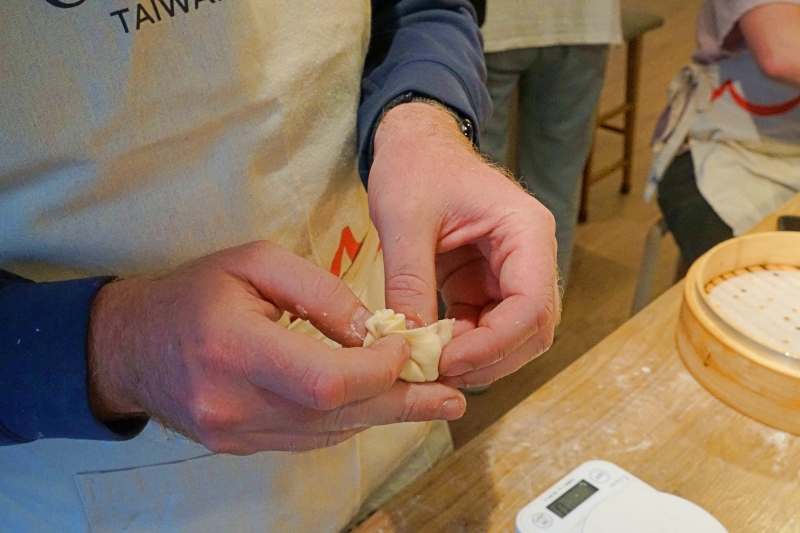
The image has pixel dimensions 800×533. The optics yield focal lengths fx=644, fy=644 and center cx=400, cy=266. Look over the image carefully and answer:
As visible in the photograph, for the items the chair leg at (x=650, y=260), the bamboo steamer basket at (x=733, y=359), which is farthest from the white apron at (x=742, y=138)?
the bamboo steamer basket at (x=733, y=359)

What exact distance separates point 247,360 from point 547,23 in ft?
4.26

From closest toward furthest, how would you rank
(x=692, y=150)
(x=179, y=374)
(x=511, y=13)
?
1. (x=179, y=374)
2. (x=692, y=150)
3. (x=511, y=13)

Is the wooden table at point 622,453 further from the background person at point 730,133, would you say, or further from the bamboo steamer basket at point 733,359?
the background person at point 730,133

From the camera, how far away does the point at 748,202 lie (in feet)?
3.80

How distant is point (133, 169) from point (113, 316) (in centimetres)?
11

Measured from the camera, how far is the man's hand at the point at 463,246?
456 mm

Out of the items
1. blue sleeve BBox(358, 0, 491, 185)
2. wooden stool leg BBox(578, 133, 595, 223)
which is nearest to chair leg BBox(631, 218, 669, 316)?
blue sleeve BBox(358, 0, 491, 185)

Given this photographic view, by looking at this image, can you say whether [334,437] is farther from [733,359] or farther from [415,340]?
[733,359]

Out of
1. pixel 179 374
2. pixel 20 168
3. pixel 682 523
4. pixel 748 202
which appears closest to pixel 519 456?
pixel 682 523

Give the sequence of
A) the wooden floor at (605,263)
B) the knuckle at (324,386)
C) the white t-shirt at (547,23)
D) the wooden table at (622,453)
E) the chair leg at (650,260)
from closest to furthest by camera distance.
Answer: the knuckle at (324,386) < the wooden table at (622,453) < the chair leg at (650,260) < the white t-shirt at (547,23) < the wooden floor at (605,263)

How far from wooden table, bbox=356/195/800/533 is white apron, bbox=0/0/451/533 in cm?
12

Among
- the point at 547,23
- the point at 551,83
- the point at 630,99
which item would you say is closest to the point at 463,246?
the point at 547,23

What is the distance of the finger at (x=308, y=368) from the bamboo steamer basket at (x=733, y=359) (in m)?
0.44

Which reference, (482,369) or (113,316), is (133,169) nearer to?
(113,316)
